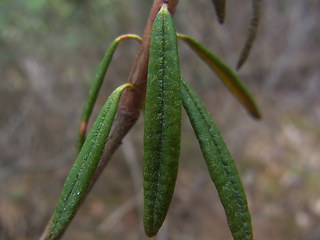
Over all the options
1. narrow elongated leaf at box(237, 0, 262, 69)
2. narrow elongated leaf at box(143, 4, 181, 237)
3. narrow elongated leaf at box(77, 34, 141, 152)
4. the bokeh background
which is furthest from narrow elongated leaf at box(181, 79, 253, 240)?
the bokeh background

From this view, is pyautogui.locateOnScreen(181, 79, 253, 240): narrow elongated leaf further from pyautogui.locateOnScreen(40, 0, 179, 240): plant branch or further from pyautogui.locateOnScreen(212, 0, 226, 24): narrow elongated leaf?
pyautogui.locateOnScreen(212, 0, 226, 24): narrow elongated leaf

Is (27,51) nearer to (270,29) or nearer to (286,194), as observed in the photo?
(270,29)

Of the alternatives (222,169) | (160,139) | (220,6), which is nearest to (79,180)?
(160,139)

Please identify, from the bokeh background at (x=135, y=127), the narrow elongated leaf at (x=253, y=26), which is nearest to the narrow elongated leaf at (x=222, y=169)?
the narrow elongated leaf at (x=253, y=26)

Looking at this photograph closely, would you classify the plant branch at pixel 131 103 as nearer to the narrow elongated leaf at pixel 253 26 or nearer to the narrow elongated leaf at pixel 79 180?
the narrow elongated leaf at pixel 79 180

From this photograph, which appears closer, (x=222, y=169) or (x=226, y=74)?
(x=222, y=169)

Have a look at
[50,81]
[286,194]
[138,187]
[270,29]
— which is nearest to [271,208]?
[286,194]

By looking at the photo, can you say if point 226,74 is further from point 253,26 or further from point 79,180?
point 79,180
